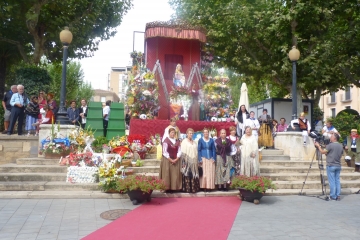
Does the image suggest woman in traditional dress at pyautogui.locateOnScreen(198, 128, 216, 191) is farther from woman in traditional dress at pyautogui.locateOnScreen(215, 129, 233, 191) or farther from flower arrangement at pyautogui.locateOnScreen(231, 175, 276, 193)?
flower arrangement at pyautogui.locateOnScreen(231, 175, 276, 193)

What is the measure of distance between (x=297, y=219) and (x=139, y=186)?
11.4ft

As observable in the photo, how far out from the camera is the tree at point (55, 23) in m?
17.3

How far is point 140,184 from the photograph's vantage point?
7.66 metres

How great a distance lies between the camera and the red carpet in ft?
A: 18.4

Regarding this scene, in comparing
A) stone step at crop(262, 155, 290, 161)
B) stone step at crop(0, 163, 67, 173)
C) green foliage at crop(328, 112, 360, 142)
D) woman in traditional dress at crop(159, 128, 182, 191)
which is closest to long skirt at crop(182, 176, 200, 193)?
woman in traditional dress at crop(159, 128, 182, 191)

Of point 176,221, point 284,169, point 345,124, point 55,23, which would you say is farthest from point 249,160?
point 55,23

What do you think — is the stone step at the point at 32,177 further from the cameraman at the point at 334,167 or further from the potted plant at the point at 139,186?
the cameraman at the point at 334,167

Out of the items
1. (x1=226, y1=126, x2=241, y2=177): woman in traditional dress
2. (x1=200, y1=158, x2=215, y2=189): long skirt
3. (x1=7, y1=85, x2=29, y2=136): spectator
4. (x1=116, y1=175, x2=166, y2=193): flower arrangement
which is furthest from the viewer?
(x1=7, y1=85, x2=29, y2=136): spectator

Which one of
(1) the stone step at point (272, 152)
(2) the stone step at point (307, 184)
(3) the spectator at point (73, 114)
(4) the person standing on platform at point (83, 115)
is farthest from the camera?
(4) the person standing on platform at point (83, 115)

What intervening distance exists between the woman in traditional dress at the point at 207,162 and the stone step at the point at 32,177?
3884 millimetres

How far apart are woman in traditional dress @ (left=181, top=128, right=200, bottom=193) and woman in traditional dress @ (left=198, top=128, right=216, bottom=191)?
17 centimetres

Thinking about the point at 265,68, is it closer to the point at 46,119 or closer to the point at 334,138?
the point at 334,138

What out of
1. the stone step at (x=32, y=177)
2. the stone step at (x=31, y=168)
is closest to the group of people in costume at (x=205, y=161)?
the stone step at (x=32, y=177)

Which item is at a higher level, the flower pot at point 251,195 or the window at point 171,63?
the window at point 171,63
